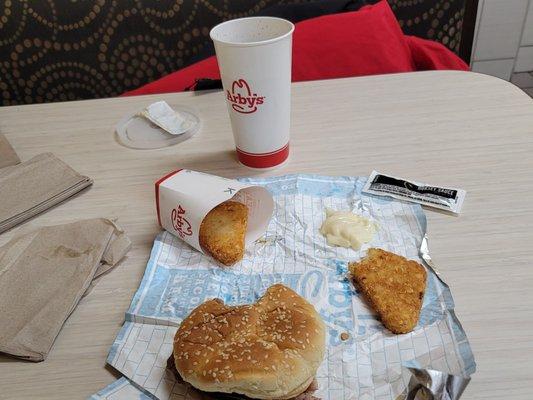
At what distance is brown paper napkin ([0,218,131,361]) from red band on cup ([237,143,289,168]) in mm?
287

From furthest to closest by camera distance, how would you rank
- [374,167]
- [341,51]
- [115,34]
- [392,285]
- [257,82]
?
[115,34]
[341,51]
[374,167]
[257,82]
[392,285]

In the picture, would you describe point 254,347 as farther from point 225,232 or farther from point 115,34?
point 115,34

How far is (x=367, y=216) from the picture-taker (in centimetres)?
79

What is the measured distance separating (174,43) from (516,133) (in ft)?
4.45

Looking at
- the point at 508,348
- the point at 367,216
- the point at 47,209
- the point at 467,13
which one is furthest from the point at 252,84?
the point at 467,13

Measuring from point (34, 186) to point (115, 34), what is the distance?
1.13m

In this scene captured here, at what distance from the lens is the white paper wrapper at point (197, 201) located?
74 centimetres

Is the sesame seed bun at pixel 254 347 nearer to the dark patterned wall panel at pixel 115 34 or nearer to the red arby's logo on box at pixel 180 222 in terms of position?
the red arby's logo on box at pixel 180 222

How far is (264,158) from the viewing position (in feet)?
3.02

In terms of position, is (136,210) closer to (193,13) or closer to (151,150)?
(151,150)

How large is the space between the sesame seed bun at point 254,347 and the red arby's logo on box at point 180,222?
163 millimetres

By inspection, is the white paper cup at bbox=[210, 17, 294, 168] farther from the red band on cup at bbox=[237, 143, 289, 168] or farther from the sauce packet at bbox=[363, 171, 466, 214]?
the sauce packet at bbox=[363, 171, 466, 214]

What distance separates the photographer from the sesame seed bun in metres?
0.52

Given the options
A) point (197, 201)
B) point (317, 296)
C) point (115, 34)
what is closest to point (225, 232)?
point (197, 201)
